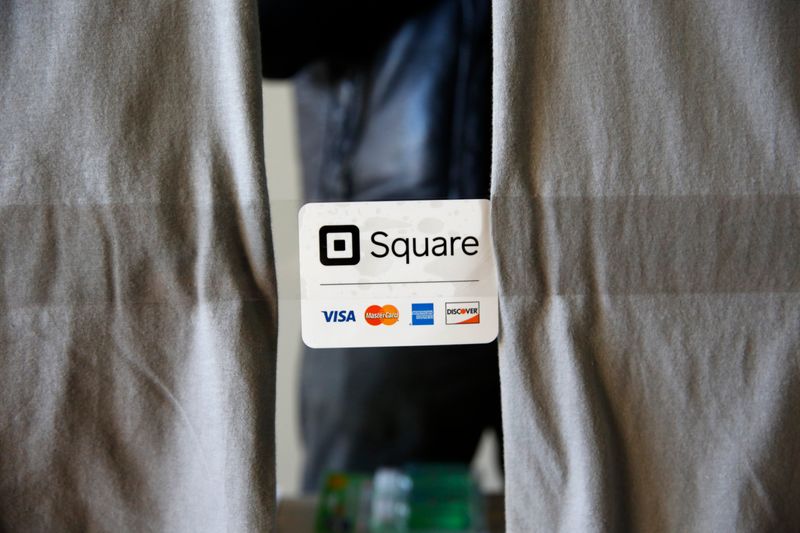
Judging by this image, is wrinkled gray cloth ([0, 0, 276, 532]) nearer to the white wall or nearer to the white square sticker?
the white square sticker

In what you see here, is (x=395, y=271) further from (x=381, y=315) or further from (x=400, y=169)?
(x=400, y=169)

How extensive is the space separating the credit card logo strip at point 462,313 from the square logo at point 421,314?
0.5 inches

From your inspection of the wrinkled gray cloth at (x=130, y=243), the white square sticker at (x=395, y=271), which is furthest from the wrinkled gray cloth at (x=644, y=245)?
the wrinkled gray cloth at (x=130, y=243)

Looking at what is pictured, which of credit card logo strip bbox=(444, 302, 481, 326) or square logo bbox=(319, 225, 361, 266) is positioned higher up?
square logo bbox=(319, 225, 361, 266)

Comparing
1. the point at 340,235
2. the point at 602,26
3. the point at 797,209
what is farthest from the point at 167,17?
the point at 797,209

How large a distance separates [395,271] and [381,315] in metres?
0.04

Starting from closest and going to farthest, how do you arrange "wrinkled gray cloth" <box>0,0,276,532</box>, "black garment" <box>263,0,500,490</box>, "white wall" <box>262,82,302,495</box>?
"wrinkled gray cloth" <box>0,0,276,532</box> → "black garment" <box>263,0,500,490</box> → "white wall" <box>262,82,302,495</box>

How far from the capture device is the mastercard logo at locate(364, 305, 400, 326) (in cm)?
55

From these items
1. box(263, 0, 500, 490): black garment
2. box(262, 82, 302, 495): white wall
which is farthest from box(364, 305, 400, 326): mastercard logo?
box(262, 82, 302, 495): white wall

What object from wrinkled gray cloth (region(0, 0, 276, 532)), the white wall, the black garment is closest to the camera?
wrinkled gray cloth (region(0, 0, 276, 532))

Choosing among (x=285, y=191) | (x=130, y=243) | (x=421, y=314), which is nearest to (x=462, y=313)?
(x=421, y=314)

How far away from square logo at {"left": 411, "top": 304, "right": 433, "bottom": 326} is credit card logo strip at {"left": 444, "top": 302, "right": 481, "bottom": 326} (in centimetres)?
1

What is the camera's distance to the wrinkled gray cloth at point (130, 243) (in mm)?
530

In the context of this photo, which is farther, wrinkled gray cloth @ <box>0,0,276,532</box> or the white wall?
the white wall
